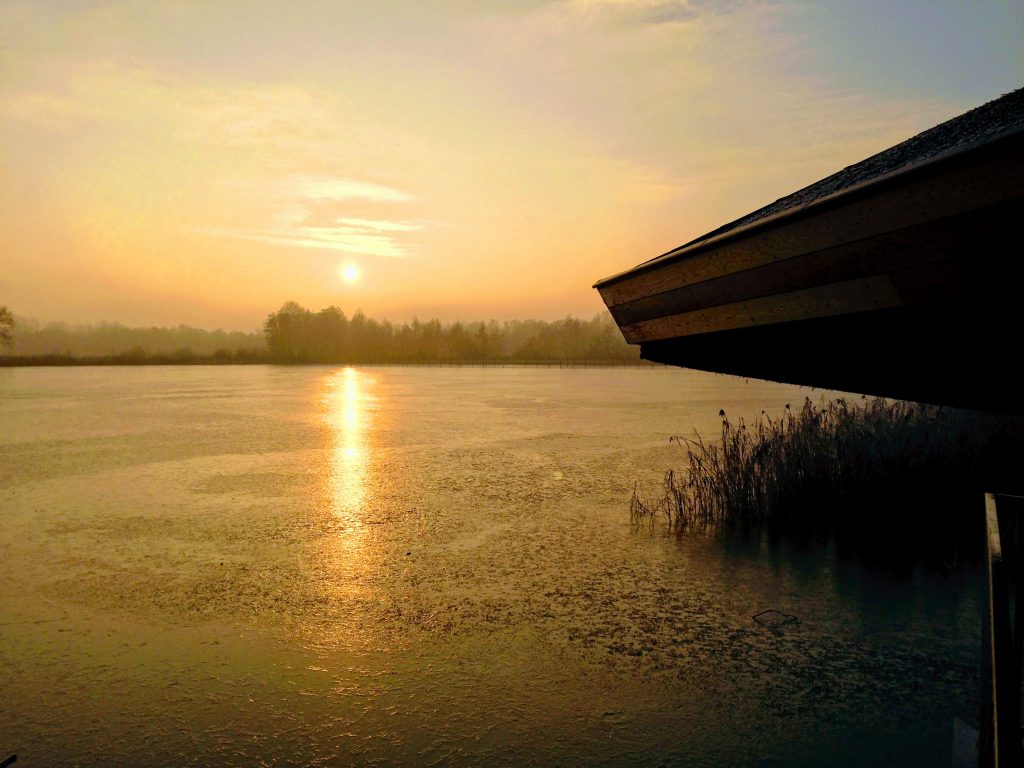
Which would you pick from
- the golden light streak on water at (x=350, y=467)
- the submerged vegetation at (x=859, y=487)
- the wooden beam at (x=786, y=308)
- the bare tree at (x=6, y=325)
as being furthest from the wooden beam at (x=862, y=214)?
the bare tree at (x=6, y=325)

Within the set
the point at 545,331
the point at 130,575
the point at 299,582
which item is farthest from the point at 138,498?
the point at 545,331

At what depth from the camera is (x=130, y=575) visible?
16.7ft

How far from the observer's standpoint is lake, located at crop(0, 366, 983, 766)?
290 cm

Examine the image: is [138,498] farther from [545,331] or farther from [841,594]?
[545,331]

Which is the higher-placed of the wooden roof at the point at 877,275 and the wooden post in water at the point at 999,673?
the wooden roof at the point at 877,275

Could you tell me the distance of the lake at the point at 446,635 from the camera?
290 centimetres

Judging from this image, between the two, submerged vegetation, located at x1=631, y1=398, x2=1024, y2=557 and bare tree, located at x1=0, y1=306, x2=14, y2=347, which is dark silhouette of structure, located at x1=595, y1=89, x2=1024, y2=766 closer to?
submerged vegetation, located at x1=631, y1=398, x2=1024, y2=557

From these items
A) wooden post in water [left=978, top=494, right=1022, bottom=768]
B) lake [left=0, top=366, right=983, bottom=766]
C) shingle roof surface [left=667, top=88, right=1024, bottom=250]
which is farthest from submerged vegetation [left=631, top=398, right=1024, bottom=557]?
wooden post in water [left=978, top=494, right=1022, bottom=768]

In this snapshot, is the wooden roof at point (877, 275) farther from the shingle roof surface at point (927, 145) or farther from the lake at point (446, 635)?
the lake at point (446, 635)

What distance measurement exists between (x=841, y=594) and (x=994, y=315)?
12.1 feet

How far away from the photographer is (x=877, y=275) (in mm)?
1655

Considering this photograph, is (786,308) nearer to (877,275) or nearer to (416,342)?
(877,275)

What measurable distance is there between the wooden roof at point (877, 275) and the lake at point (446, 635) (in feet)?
5.18

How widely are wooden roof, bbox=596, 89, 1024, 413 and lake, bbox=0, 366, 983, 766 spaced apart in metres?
1.58
